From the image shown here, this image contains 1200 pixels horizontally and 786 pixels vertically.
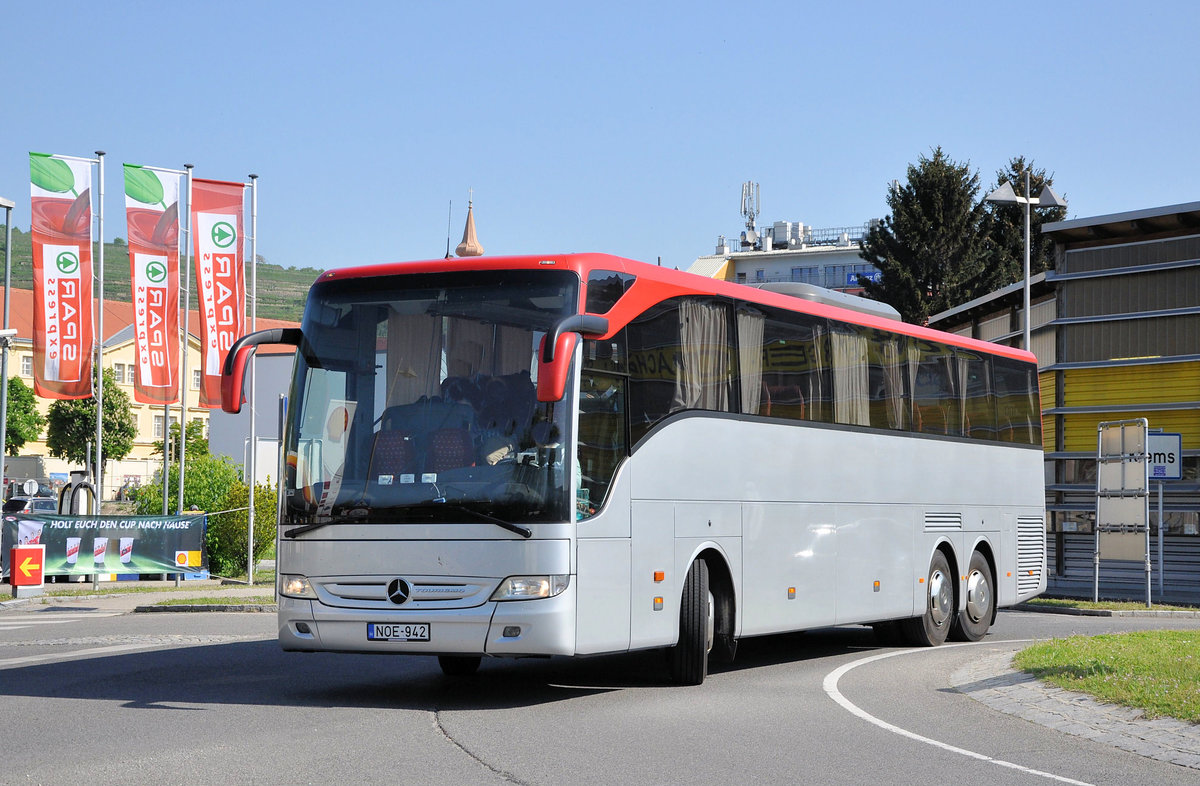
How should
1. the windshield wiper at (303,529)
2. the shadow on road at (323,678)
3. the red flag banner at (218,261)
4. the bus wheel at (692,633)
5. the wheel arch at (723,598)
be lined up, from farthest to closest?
the red flag banner at (218,261)
the wheel arch at (723,598)
the bus wheel at (692,633)
the shadow on road at (323,678)
the windshield wiper at (303,529)

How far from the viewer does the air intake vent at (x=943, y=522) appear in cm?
1759

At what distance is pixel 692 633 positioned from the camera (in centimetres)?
1273

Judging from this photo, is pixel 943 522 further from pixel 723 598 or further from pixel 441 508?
pixel 441 508

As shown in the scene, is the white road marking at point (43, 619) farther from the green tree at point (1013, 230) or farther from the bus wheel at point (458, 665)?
the green tree at point (1013, 230)

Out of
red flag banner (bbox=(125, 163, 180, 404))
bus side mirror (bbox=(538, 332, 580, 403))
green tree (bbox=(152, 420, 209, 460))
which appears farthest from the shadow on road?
green tree (bbox=(152, 420, 209, 460))

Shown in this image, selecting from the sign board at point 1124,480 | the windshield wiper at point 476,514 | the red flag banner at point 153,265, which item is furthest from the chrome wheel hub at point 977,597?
the red flag banner at point 153,265

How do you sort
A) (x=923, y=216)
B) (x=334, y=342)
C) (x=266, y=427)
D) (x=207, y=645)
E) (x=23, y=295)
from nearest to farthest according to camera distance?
1. (x=334, y=342)
2. (x=207, y=645)
3. (x=923, y=216)
4. (x=266, y=427)
5. (x=23, y=295)

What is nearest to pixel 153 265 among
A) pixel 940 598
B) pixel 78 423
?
pixel 940 598

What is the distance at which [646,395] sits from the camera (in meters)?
12.3

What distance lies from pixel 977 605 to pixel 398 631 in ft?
32.2

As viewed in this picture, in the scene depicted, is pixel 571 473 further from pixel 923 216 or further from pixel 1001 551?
pixel 923 216

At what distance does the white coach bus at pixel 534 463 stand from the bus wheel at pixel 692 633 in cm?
2

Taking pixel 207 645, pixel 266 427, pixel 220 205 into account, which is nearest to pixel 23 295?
pixel 266 427

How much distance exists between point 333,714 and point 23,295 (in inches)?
5078
